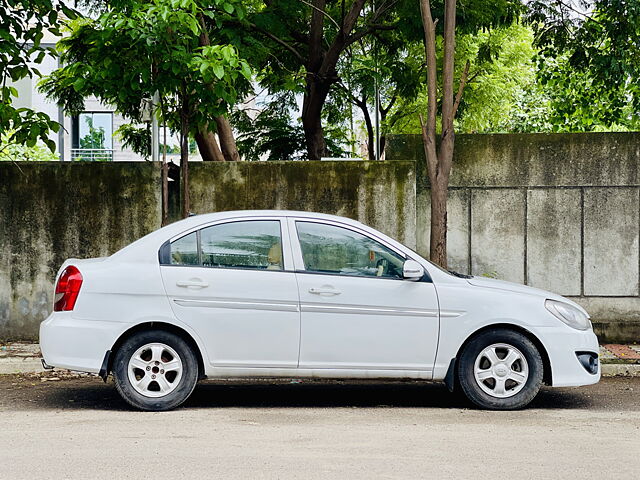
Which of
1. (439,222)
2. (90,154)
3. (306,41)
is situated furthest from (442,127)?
(90,154)

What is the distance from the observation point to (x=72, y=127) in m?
38.4

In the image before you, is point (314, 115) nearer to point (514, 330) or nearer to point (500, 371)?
point (514, 330)

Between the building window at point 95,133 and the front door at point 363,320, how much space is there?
3216 centimetres

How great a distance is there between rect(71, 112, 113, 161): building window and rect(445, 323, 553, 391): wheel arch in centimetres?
3247

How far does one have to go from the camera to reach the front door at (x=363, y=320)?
7719 millimetres

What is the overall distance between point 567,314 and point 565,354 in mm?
350

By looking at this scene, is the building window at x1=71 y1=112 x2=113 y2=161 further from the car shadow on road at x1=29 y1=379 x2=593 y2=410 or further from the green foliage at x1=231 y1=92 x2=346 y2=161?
the car shadow on road at x1=29 y1=379 x2=593 y2=410

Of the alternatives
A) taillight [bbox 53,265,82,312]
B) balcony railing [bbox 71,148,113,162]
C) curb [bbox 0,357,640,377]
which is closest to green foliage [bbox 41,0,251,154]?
taillight [bbox 53,265,82,312]

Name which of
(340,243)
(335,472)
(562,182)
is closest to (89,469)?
(335,472)

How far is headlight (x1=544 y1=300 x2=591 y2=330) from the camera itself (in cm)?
793

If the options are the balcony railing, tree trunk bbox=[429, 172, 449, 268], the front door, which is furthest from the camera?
the balcony railing

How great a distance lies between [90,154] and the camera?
126 ft

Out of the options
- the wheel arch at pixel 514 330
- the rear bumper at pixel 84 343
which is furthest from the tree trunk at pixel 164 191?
the wheel arch at pixel 514 330

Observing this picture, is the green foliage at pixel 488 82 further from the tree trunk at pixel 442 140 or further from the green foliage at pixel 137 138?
the tree trunk at pixel 442 140
